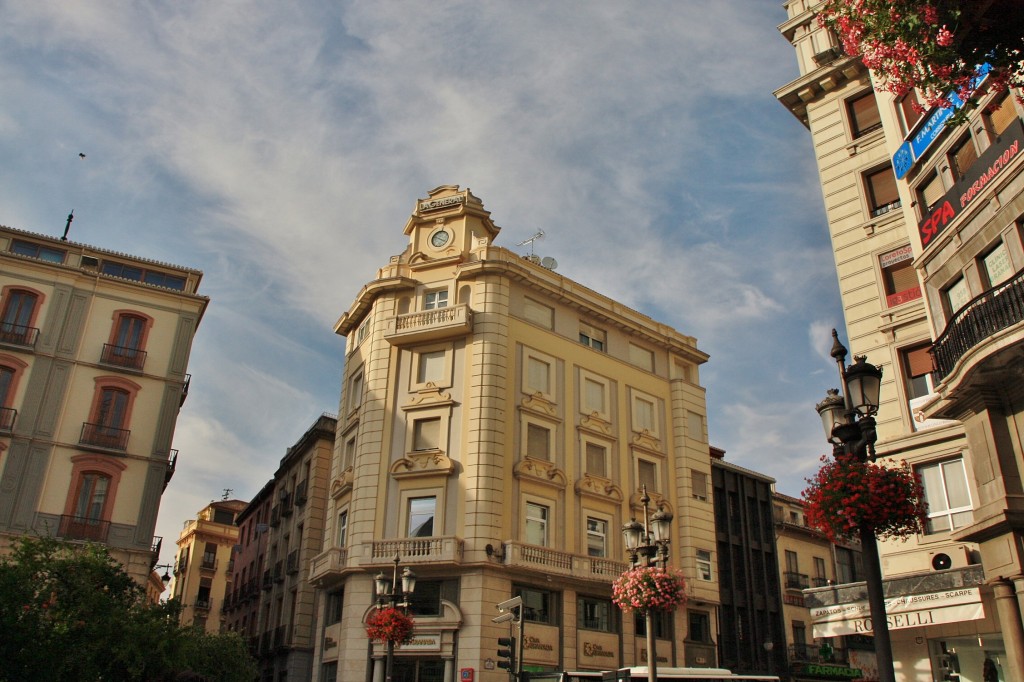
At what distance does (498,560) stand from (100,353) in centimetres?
1756

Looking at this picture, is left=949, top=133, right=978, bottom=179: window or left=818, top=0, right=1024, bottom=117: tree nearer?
left=818, top=0, right=1024, bottom=117: tree

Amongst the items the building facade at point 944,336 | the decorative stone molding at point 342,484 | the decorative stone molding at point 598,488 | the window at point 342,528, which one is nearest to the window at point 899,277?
the building facade at point 944,336

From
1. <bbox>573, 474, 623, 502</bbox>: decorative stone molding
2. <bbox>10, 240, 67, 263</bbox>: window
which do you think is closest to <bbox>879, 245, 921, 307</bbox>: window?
<bbox>573, 474, 623, 502</bbox>: decorative stone molding

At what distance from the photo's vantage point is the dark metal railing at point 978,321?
13.7 metres

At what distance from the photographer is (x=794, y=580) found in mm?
42906

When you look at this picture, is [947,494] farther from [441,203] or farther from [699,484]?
[441,203]

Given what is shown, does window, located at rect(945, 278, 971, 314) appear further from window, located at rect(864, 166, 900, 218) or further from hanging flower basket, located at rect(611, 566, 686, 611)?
hanging flower basket, located at rect(611, 566, 686, 611)

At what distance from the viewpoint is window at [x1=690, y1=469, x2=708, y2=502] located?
35.1 meters

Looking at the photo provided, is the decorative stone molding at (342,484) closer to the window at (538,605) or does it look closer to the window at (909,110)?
the window at (538,605)

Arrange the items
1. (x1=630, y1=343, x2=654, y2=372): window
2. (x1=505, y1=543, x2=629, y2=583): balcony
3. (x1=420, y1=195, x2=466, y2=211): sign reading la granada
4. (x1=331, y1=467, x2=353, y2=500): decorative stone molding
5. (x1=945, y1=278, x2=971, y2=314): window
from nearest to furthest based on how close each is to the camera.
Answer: (x1=945, y1=278, x2=971, y2=314): window
(x1=505, y1=543, x2=629, y2=583): balcony
(x1=331, y1=467, x2=353, y2=500): decorative stone molding
(x1=420, y1=195, x2=466, y2=211): sign reading la granada
(x1=630, y1=343, x2=654, y2=372): window

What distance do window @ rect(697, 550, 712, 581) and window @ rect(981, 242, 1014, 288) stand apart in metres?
20.7

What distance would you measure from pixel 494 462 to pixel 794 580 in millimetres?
22715

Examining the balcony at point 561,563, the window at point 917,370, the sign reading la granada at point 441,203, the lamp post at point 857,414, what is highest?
the sign reading la granada at point 441,203

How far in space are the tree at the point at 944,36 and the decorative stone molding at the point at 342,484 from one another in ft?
86.4
